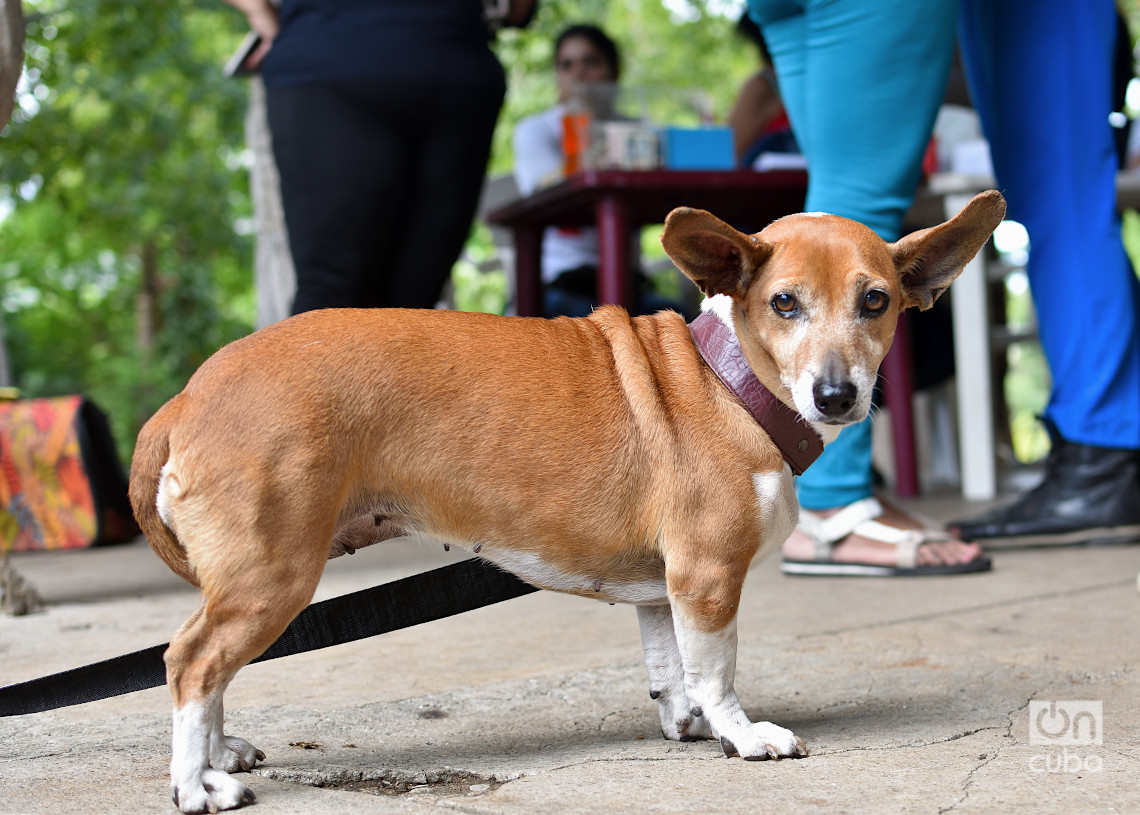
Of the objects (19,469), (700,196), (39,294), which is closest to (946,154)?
(700,196)

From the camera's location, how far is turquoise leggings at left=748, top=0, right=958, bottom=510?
3.10 m

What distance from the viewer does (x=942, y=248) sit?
197cm

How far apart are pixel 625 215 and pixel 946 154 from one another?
2335mm

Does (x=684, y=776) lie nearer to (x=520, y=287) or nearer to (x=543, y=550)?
(x=543, y=550)

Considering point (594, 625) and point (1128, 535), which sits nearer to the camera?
point (594, 625)

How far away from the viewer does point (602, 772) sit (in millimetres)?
1699

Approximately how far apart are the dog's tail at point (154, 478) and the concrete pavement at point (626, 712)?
37 cm

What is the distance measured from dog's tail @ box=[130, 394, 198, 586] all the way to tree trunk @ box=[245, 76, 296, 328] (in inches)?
180

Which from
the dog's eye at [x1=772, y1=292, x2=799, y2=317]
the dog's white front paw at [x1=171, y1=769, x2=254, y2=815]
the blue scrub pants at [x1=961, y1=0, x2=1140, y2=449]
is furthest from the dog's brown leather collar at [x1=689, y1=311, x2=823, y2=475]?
the blue scrub pants at [x1=961, y1=0, x2=1140, y2=449]

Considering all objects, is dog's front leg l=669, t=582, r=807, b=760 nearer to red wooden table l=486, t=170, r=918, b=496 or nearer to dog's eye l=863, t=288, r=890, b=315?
dog's eye l=863, t=288, r=890, b=315

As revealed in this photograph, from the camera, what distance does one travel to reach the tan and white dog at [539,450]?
1.59m

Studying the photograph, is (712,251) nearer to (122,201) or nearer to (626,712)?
(626,712)

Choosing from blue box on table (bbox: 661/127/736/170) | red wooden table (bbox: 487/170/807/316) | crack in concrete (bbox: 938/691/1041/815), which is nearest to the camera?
crack in concrete (bbox: 938/691/1041/815)

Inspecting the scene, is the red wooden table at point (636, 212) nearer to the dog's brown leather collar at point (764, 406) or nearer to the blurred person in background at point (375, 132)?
the blurred person in background at point (375, 132)
